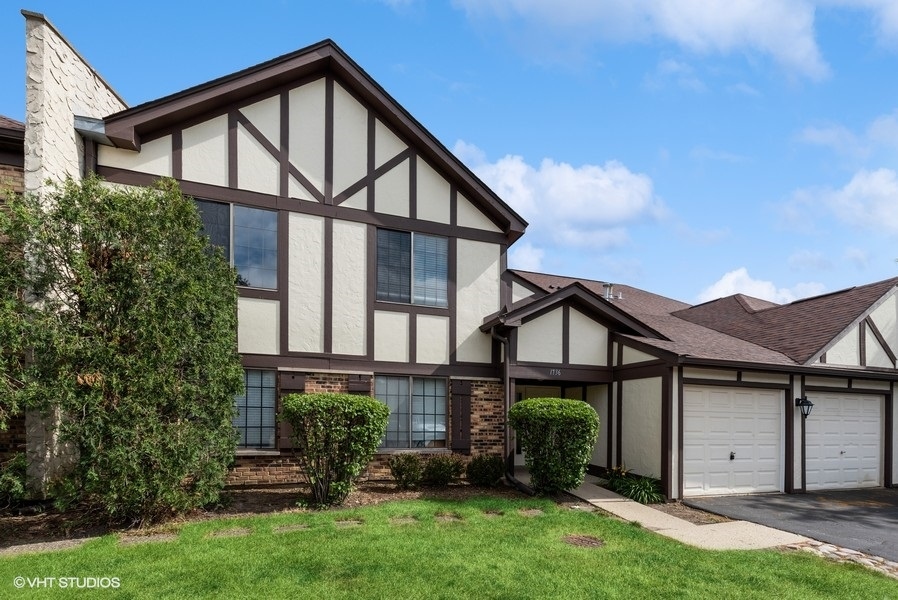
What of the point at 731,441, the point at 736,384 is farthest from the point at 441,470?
the point at 736,384

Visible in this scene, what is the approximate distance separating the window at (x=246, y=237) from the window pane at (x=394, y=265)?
2.09 m

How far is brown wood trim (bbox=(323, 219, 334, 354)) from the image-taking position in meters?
10.6

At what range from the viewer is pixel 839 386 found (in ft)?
42.1

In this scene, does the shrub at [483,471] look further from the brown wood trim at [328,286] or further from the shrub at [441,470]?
the brown wood trim at [328,286]

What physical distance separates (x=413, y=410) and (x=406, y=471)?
1.27 meters

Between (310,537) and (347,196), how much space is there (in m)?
6.46

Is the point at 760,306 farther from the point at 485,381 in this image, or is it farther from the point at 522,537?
the point at 522,537

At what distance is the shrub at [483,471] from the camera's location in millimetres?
10953

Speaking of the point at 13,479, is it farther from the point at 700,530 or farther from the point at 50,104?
the point at 700,530

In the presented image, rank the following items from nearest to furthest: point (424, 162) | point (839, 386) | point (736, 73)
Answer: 1. point (736, 73)
2. point (424, 162)
3. point (839, 386)

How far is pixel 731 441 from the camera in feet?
37.7

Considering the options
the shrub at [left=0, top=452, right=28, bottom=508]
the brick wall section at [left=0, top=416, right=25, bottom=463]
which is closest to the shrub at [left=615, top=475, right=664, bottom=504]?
the shrub at [left=0, top=452, right=28, bottom=508]

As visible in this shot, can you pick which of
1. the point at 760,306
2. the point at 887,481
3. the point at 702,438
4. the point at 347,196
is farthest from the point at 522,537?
the point at 760,306

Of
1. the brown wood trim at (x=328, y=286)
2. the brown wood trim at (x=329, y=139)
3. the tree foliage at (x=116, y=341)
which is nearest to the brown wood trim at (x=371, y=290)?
the brown wood trim at (x=328, y=286)
